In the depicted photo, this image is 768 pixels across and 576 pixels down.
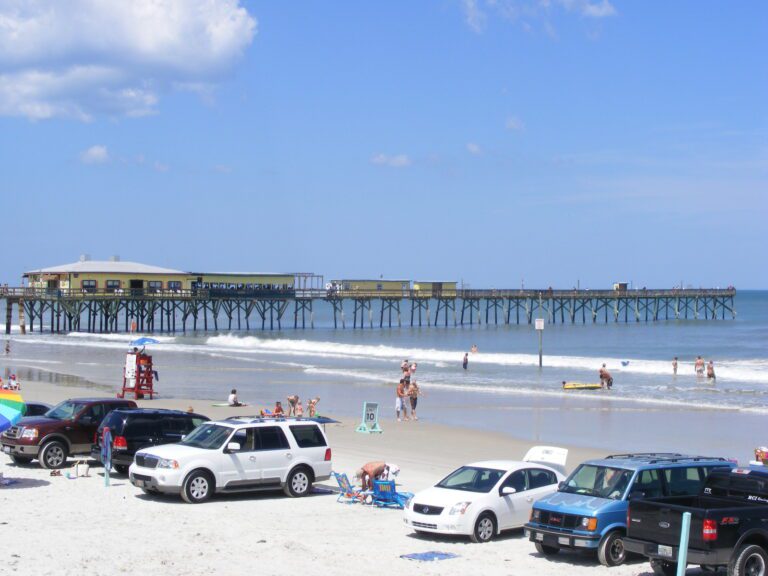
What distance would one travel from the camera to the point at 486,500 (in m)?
13.3

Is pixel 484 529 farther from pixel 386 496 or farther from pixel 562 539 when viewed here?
pixel 386 496

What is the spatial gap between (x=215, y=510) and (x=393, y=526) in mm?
2914

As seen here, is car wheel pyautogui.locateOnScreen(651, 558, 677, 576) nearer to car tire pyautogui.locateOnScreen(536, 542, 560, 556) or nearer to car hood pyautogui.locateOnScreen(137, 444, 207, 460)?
car tire pyautogui.locateOnScreen(536, 542, 560, 556)

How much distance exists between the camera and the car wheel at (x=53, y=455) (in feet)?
61.9

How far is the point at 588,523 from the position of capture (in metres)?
12.0

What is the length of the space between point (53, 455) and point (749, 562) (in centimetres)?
1359

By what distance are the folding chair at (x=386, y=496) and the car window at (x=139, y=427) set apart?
187 inches

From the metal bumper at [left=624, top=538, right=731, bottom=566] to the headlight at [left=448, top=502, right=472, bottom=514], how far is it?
2638mm

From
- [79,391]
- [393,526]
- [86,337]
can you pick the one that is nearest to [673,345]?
[86,337]

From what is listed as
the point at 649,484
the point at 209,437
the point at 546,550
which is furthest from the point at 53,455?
the point at 649,484

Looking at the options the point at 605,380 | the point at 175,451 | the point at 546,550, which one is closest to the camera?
the point at 546,550

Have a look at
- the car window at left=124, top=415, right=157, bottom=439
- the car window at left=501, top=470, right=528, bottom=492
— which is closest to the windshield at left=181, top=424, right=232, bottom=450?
the car window at left=124, top=415, right=157, bottom=439

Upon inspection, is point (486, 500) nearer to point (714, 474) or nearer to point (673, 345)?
point (714, 474)

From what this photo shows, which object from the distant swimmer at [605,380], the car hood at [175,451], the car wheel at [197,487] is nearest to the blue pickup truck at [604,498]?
the car wheel at [197,487]
